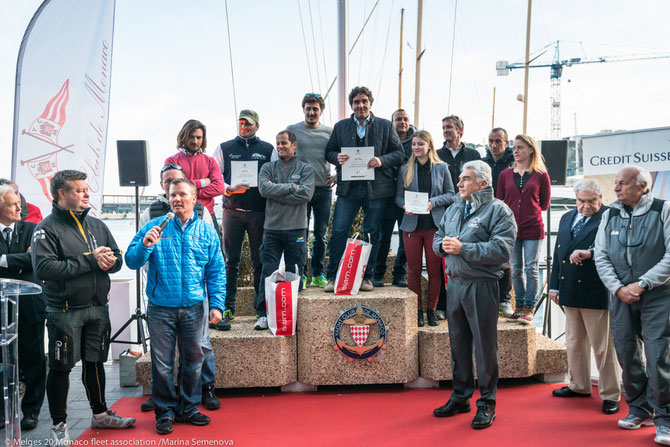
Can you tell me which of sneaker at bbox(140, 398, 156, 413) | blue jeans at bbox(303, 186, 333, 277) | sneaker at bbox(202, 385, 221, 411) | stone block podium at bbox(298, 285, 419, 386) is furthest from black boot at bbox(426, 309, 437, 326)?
sneaker at bbox(140, 398, 156, 413)

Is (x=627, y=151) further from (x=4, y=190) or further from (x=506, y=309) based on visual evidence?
(x=4, y=190)

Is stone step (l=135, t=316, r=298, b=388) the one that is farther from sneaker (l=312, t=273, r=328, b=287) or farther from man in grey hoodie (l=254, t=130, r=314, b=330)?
sneaker (l=312, t=273, r=328, b=287)

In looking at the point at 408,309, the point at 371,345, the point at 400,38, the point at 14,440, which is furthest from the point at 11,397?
the point at 400,38

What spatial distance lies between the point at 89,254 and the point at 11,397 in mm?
994

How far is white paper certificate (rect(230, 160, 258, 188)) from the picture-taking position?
13.4 feet

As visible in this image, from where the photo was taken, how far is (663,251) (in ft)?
9.93

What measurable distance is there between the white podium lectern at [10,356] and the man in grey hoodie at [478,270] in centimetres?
231

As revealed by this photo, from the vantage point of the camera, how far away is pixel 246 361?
3.81m

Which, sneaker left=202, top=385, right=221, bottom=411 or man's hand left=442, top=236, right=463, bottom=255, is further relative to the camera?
sneaker left=202, top=385, right=221, bottom=411

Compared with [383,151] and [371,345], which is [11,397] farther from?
[383,151]

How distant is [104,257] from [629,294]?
3.19 meters

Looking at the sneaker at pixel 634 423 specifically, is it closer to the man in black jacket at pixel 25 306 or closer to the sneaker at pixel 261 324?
the sneaker at pixel 261 324

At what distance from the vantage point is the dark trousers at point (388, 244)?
440 cm

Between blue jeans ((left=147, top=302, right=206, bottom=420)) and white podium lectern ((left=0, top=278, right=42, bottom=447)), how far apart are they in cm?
98
